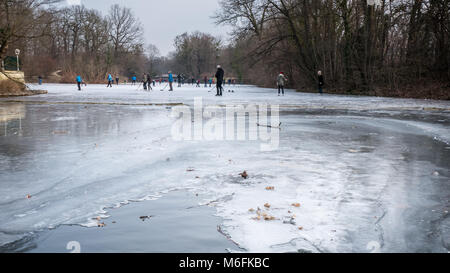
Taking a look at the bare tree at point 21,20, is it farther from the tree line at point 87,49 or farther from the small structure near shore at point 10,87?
the tree line at point 87,49

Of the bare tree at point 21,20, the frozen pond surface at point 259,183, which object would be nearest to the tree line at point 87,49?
the bare tree at point 21,20

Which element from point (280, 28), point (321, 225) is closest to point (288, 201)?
point (321, 225)

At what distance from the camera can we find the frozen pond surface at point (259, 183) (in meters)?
3.70

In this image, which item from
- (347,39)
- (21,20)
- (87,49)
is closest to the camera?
(21,20)

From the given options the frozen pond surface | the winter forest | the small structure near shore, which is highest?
the winter forest

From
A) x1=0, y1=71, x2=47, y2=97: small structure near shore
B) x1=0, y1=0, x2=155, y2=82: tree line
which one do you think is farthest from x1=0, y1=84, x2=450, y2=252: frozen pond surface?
x1=0, y1=0, x2=155, y2=82: tree line

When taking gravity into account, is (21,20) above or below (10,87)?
above

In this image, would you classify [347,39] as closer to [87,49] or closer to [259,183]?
[259,183]

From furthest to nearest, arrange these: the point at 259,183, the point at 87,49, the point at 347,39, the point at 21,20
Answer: the point at 87,49, the point at 347,39, the point at 21,20, the point at 259,183

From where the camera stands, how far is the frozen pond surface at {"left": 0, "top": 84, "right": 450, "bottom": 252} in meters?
3.70

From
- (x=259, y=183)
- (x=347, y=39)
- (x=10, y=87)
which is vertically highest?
(x=347, y=39)

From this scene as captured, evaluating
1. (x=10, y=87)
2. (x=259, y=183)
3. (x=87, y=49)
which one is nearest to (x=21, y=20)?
(x=10, y=87)

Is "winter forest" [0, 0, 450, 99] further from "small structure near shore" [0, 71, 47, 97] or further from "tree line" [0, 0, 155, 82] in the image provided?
"tree line" [0, 0, 155, 82]

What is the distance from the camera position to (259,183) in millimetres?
5391
